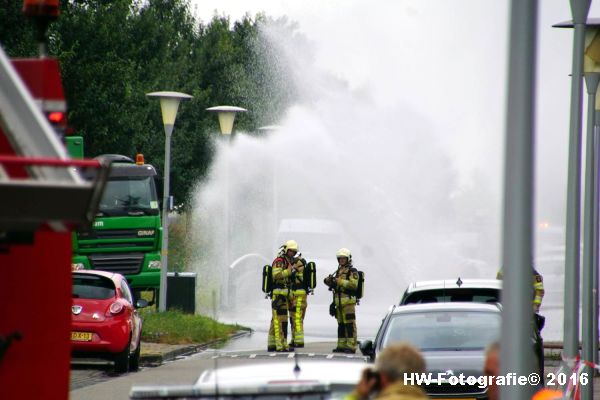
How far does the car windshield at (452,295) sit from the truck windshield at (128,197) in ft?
48.8

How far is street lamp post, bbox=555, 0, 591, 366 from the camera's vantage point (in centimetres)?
1399

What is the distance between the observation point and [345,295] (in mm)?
23125

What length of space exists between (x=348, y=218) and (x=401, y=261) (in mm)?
2773

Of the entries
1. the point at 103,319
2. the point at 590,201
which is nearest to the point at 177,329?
the point at 103,319

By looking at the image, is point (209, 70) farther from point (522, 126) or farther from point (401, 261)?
point (522, 126)

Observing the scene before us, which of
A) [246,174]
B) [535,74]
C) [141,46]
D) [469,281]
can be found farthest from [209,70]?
[535,74]

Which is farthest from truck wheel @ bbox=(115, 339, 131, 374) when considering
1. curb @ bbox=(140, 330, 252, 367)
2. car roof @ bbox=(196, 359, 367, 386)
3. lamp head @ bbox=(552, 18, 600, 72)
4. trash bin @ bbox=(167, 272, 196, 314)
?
car roof @ bbox=(196, 359, 367, 386)

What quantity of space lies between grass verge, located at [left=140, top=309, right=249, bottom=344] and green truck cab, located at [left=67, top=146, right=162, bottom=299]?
3.43ft

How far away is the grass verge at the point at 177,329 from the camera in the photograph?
27922 mm

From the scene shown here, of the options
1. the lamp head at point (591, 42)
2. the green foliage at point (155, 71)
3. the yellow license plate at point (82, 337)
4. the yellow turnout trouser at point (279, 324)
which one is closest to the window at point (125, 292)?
the yellow license plate at point (82, 337)

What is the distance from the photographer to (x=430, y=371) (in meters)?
13.1

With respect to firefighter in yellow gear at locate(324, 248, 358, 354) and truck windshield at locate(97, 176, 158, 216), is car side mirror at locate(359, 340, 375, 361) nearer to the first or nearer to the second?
firefighter in yellow gear at locate(324, 248, 358, 354)

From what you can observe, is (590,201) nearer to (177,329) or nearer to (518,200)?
(518,200)

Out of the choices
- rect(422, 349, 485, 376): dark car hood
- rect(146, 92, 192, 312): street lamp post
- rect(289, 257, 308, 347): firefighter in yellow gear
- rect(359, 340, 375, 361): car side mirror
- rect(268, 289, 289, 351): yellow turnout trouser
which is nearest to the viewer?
rect(422, 349, 485, 376): dark car hood
